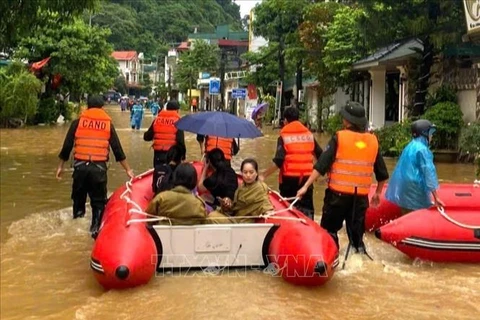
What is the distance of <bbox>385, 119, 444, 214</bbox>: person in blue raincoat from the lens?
23.8 feet

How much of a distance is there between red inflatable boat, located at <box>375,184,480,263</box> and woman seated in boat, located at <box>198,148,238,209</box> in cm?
170

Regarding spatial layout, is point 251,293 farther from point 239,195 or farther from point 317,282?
point 239,195

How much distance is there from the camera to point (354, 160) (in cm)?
645

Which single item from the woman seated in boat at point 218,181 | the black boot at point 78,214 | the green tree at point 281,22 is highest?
the green tree at point 281,22

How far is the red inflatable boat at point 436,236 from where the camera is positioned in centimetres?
707

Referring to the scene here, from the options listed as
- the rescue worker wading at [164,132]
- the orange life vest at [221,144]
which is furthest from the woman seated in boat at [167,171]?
the rescue worker wading at [164,132]

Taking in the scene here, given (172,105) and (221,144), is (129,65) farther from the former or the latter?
(221,144)

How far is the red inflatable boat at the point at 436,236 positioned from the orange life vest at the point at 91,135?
3.47 m

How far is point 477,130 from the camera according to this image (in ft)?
46.1

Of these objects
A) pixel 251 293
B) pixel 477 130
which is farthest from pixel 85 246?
pixel 477 130

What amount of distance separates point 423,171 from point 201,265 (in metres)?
2.66

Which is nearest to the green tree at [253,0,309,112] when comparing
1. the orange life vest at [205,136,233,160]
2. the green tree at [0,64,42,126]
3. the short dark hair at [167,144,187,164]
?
the green tree at [0,64,42,126]

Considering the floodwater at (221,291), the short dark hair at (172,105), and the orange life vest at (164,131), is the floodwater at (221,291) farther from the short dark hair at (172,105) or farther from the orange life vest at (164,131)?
the short dark hair at (172,105)

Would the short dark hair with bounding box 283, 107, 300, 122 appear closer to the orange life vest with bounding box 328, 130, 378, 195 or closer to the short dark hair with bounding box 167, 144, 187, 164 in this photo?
the orange life vest with bounding box 328, 130, 378, 195
